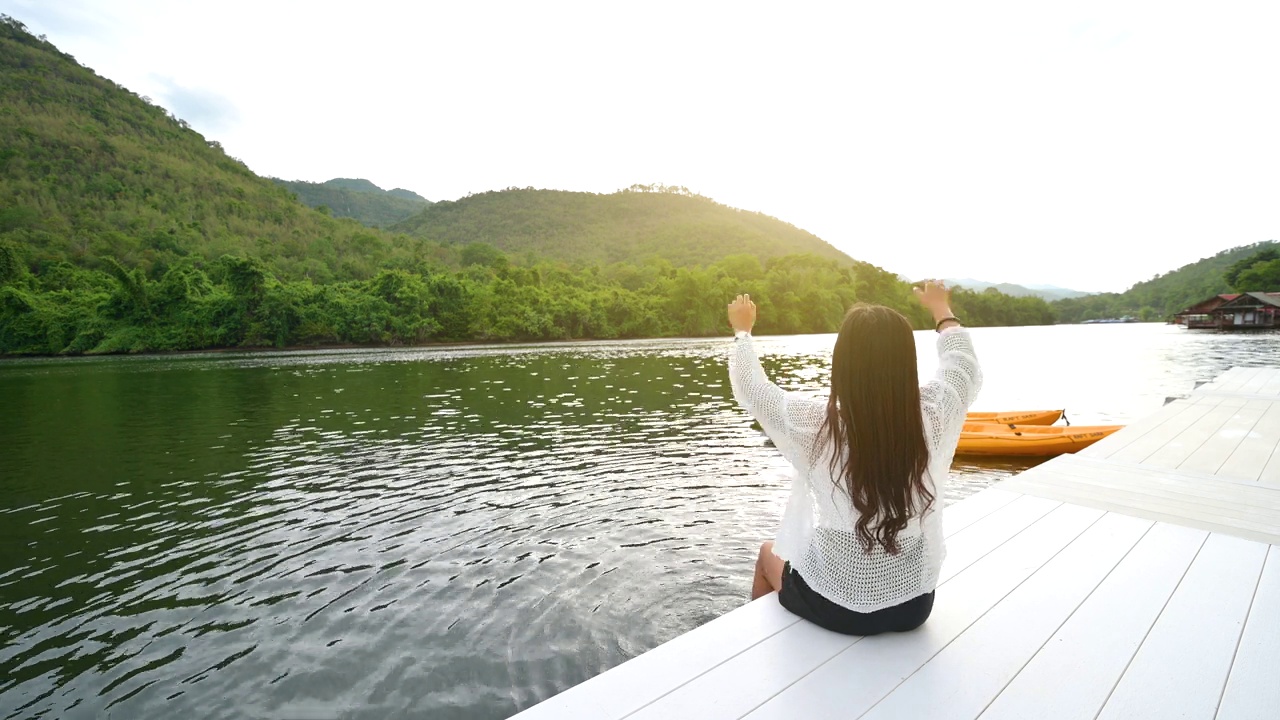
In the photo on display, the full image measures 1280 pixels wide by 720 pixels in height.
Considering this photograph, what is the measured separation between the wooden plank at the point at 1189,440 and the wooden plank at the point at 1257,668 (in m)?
3.85

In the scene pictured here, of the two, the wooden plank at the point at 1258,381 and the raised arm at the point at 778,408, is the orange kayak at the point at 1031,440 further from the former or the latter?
the raised arm at the point at 778,408

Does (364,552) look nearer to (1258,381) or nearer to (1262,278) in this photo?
(1258,381)

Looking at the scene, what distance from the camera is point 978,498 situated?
474 centimetres

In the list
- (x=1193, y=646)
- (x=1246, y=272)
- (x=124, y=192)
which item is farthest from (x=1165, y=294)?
(x=124, y=192)

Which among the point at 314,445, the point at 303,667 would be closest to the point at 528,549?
the point at 303,667

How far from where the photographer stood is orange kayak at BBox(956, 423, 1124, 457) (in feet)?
32.7

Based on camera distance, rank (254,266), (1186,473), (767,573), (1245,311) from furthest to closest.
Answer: (1245,311) < (254,266) < (1186,473) < (767,573)

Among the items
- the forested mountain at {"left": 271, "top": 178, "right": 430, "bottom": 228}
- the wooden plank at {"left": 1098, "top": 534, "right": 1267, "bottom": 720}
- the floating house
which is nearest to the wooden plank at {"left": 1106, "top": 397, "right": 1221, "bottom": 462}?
the wooden plank at {"left": 1098, "top": 534, "right": 1267, "bottom": 720}

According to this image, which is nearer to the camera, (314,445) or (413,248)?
(314,445)

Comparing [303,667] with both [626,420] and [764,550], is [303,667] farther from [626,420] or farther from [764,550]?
[626,420]

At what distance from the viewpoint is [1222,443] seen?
7.04 meters

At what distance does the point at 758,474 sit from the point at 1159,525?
19.5 feet

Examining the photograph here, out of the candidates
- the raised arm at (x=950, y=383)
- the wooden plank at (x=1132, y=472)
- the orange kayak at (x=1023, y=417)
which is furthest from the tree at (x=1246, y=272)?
the raised arm at (x=950, y=383)

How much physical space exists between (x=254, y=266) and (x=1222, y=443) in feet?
224
